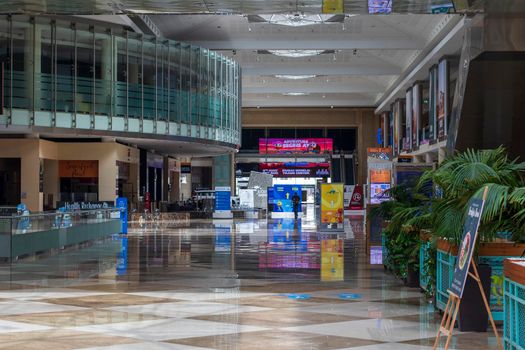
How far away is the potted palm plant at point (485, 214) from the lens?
28.3ft

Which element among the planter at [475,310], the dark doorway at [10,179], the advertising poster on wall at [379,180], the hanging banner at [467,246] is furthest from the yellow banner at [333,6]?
the dark doorway at [10,179]

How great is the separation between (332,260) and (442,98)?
24.6m

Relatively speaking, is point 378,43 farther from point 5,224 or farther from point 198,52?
point 5,224

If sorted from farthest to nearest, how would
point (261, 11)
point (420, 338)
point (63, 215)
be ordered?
point (63, 215)
point (261, 11)
point (420, 338)

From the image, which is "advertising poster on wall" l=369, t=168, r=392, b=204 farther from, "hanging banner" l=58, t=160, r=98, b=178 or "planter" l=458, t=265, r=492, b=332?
"planter" l=458, t=265, r=492, b=332

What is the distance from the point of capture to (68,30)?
3788 centimetres

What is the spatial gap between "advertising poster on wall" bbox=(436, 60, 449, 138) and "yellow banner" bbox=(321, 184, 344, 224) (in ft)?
34.5

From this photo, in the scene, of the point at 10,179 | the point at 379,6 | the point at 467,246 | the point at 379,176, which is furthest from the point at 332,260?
the point at 10,179

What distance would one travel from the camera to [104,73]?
3903cm

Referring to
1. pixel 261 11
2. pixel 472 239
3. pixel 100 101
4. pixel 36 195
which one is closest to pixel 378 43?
pixel 100 101

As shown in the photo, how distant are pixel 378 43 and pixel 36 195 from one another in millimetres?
18803

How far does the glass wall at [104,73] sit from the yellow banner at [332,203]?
11057 mm

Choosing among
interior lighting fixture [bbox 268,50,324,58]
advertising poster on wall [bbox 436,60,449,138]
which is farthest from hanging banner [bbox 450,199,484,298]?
interior lighting fixture [bbox 268,50,324,58]

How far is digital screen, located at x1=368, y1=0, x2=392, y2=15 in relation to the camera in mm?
15462
